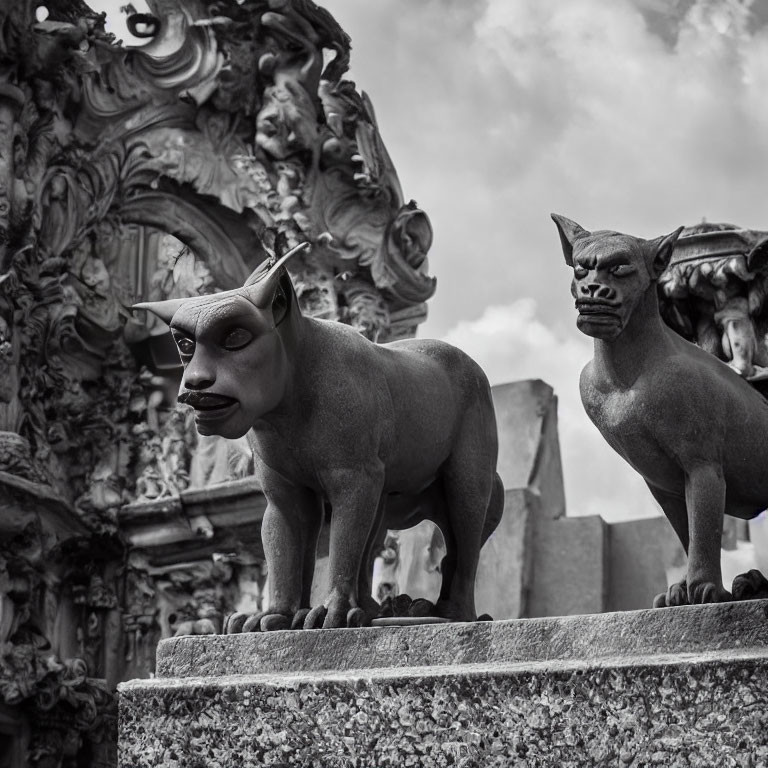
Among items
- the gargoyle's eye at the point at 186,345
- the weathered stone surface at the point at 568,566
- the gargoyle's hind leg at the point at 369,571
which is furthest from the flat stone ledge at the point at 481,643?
the weathered stone surface at the point at 568,566

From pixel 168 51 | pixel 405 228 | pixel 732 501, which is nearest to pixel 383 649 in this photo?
pixel 732 501

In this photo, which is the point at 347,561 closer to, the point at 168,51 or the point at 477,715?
the point at 477,715

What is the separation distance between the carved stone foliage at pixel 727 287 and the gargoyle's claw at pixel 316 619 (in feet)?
7.18

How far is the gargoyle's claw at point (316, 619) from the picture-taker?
4.31 metres

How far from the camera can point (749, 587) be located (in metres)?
3.88

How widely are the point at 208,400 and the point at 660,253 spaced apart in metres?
1.35

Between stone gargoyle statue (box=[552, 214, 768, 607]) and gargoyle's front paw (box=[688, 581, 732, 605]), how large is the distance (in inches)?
1.5

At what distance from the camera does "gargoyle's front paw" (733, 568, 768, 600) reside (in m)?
3.88

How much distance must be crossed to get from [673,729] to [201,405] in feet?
5.19

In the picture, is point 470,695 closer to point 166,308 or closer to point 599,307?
point 599,307

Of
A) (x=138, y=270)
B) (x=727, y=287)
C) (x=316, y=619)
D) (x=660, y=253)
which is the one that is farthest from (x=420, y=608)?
(x=138, y=270)

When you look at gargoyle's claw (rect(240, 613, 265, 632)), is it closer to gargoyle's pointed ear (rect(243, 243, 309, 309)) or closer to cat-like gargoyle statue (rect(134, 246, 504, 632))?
cat-like gargoyle statue (rect(134, 246, 504, 632))

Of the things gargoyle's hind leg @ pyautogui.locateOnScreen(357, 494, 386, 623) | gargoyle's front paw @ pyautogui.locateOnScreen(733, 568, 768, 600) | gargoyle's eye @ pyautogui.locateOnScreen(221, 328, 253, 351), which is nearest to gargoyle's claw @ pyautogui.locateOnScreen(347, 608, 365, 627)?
gargoyle's hind leg @ pyautogui.locateOnScreen(357, 494, 386, 623)

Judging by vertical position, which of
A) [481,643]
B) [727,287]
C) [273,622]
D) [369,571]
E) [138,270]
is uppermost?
[138,270]
